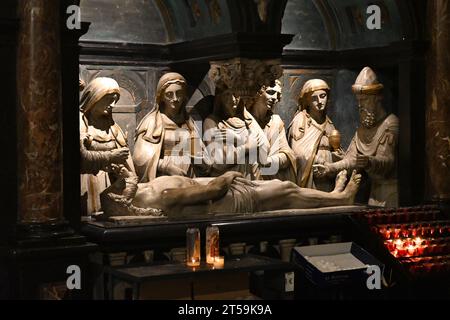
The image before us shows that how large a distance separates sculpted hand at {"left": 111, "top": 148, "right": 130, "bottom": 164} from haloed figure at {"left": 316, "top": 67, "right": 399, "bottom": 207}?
7.74ft

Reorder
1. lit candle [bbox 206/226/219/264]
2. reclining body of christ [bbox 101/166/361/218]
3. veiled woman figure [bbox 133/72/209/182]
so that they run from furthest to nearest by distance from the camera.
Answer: veiled woman figure [bbox 133/72/209/182] < reclining body of christ [bbox 101/166/361/218] < lit candle [bbox 206/226/219/264]

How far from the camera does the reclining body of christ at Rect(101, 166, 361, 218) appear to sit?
8898 millimetres

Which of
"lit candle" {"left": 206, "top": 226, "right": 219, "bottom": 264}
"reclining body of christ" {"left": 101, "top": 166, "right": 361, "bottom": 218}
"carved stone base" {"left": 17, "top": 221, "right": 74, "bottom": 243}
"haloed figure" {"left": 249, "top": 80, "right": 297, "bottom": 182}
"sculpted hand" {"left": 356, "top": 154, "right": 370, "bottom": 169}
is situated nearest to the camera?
"carved stone base" {"left": 17, "top": 221, "right": 74, "bottom": 243}

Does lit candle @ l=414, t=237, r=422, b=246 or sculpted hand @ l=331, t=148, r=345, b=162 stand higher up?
sculpted hand @ l=331, t=148, r=345, b=162

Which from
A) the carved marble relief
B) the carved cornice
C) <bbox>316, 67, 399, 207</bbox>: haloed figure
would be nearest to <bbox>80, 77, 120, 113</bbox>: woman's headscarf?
the carved marble relief

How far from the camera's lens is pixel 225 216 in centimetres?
920

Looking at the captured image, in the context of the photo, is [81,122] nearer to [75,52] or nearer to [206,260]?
[75,52]

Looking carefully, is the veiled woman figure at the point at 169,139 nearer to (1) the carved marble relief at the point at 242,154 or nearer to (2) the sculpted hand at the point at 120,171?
(1) the carved marble relief at the point at 242,154

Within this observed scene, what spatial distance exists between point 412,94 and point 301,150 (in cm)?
122

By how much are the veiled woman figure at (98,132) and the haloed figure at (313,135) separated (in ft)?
6.45

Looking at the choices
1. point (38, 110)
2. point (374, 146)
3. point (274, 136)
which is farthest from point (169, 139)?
point (374, 146)

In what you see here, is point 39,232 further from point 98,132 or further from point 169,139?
point 169,139

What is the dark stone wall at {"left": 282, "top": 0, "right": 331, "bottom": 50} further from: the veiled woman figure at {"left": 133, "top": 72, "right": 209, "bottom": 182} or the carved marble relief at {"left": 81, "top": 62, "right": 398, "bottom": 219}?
the veiled woman figure at {"left": 133, "top": 72, "right": 209, "bottom": 182}
